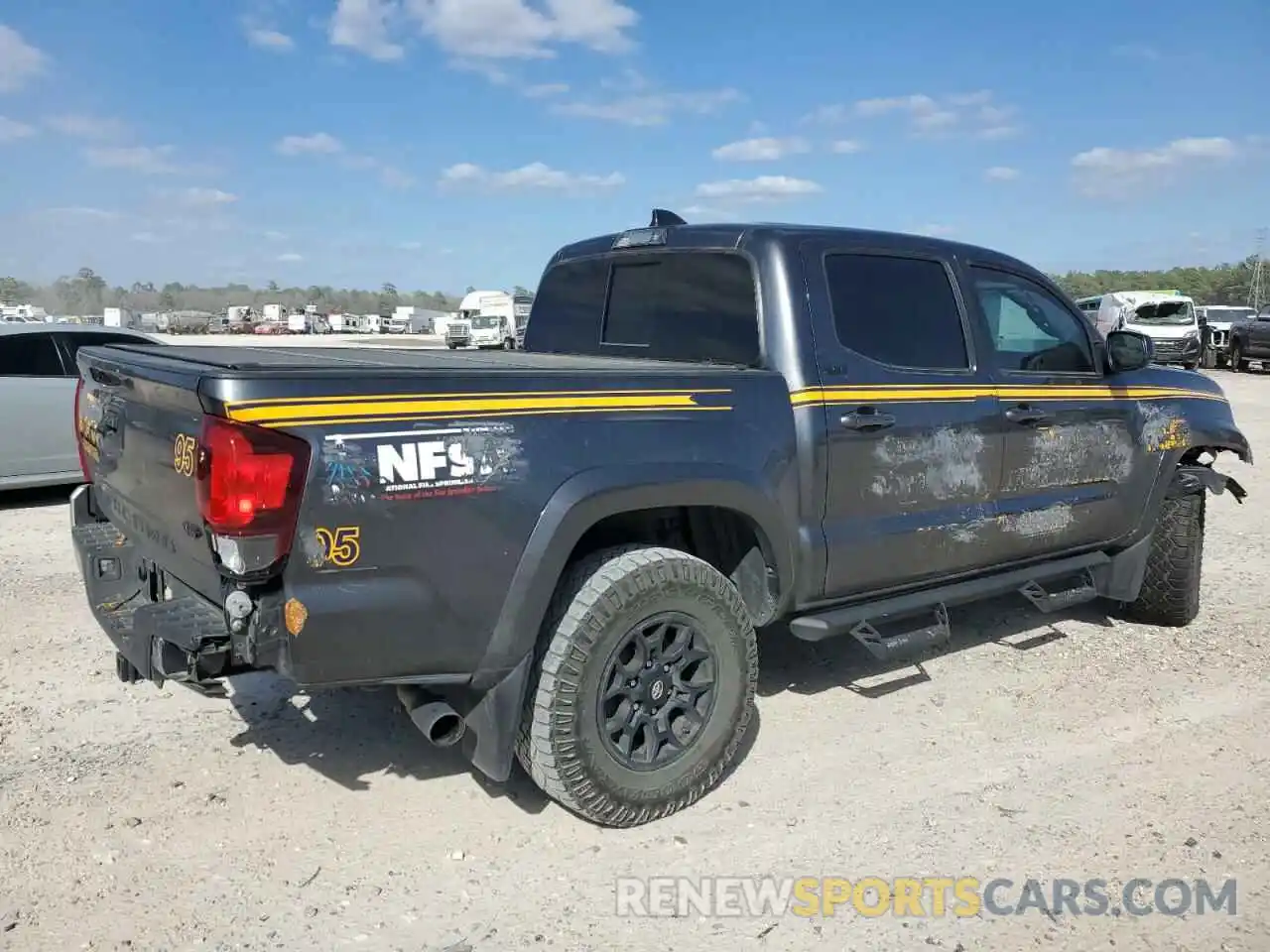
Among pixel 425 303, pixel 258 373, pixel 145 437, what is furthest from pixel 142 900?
pixel 425 303

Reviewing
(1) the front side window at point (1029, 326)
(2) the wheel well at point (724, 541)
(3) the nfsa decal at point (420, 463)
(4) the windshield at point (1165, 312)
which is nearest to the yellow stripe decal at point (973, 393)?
(1) the front side window at point (1029, 326)

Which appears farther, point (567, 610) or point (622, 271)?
point (622, 271)

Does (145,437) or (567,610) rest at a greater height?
(145,437)

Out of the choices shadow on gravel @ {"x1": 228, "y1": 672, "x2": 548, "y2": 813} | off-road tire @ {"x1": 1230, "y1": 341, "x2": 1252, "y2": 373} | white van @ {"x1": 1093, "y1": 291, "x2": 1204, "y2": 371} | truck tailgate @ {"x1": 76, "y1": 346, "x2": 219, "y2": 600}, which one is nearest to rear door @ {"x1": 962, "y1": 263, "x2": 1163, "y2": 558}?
shadow on gravel @ {"x1": 228, "y1": 672, "x2": 548, "y2": 813}

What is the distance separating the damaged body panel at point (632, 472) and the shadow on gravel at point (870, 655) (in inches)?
18.4

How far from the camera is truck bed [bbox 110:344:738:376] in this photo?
293cm

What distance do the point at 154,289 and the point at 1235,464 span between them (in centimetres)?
14498

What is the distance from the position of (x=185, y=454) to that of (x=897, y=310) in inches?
109

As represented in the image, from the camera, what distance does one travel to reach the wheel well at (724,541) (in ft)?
12.1

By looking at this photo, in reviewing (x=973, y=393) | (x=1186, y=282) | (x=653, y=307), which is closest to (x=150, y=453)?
(x=653, y=307)

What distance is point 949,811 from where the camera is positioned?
357 cm

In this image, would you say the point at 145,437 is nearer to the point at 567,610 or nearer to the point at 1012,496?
the point at 567,610

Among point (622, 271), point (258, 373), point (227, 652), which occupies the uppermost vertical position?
point (622, 271)

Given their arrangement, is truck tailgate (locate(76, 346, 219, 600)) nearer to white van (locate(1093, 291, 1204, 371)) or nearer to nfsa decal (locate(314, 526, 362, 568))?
nfsa decal (locate(314, 526, 362, 568))
